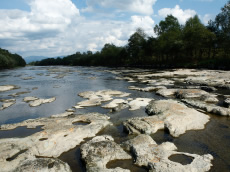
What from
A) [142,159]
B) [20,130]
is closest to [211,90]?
[142,159]

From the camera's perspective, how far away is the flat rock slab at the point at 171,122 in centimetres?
1004

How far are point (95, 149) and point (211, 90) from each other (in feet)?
58.7

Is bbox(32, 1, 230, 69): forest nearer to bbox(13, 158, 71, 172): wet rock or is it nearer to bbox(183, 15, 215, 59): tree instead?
bbox(183, 15, 215, 59): tree

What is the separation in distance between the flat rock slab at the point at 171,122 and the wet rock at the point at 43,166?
4.45 m

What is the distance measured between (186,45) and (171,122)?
174 feet

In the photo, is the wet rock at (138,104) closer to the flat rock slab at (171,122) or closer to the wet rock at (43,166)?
the flat rock slab at (171,122)

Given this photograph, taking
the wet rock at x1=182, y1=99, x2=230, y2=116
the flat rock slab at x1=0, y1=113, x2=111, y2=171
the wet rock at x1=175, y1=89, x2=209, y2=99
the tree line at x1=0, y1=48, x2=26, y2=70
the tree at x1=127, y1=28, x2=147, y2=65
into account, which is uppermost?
the tree at x1=127, y1=28, x2=147, y2=65

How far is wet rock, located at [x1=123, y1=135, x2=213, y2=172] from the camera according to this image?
6534 millimetres

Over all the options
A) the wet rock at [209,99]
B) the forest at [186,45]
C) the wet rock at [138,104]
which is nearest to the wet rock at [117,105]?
the wet rock at [138,104]

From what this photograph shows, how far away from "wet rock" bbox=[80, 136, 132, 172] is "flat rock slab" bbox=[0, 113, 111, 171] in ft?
4.49

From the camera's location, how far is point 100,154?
747 centimetres

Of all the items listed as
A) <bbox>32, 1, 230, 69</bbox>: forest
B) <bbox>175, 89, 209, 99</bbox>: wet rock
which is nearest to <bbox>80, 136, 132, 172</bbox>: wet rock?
<bbox>175, 89, 209, 99</bbox>: wet rock

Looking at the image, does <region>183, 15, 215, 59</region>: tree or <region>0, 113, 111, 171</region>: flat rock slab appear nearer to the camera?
<region>0, 113, 111, 171</region>: flat rock slab

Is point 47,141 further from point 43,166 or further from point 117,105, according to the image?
point 117,105
